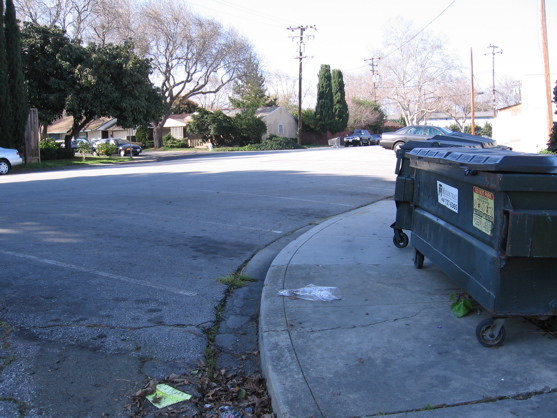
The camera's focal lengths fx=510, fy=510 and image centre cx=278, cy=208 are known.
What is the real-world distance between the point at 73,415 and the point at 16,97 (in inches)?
1044

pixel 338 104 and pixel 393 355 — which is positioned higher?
pixel 338 104

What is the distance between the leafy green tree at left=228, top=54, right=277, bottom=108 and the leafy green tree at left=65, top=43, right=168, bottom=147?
68.4 feet

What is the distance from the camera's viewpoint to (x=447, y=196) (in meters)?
4.68

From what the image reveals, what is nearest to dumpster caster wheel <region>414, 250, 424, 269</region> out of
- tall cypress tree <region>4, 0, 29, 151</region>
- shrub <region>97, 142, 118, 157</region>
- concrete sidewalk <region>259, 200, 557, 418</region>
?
concrete sidewalk <region>259, 200, 557, 418</region>

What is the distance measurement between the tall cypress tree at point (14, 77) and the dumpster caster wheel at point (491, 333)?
26.8 m

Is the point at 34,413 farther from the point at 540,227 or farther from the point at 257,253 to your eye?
the point at 257,253

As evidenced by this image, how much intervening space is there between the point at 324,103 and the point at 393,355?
200 feet

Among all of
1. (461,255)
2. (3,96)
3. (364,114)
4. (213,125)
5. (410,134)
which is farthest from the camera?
(364,114)

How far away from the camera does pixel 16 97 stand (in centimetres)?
2580

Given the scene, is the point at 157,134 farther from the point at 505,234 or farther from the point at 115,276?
the point at 505,234

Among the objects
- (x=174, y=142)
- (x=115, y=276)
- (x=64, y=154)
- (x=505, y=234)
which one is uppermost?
Result: (x=174, y=142)

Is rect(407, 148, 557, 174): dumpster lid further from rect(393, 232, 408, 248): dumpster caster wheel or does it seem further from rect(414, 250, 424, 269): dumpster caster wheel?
rect(393, 232, 408, 248): dumpster caster wheel

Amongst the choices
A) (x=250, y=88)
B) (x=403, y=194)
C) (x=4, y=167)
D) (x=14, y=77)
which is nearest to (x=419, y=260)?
(x=403, y=194)

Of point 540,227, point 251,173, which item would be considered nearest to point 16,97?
point 251,173
